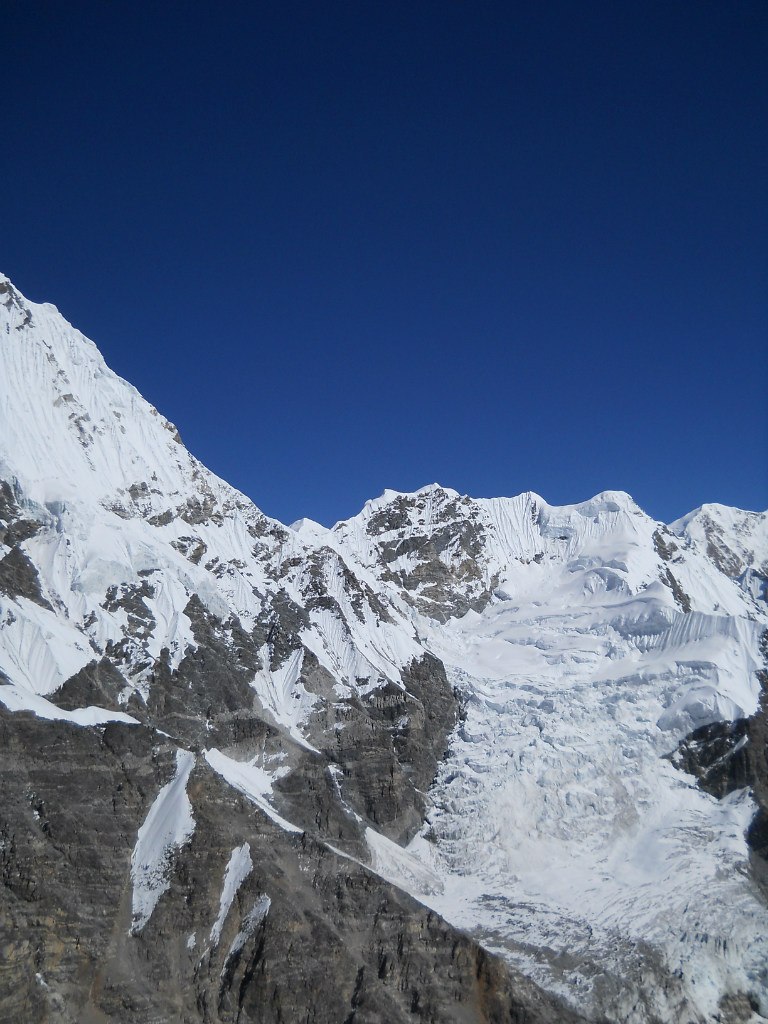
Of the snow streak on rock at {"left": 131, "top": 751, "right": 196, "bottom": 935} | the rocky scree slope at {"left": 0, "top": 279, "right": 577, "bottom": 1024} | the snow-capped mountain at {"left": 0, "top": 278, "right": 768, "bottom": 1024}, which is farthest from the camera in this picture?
the snow streak on rock at {"left": 131, "top": 751, "right": 196, "bottom": 935}

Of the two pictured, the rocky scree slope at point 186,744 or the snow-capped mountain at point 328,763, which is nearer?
the rocky scree slope at point 186,744

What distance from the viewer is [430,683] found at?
4717 inches

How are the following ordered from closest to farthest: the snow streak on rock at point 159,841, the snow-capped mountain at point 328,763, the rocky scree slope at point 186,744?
the rocky scree slope at point 186,744
the snow-capped mountain at point 328,763
the snow streak on rock at point 159,841

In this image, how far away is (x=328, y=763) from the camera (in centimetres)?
9900

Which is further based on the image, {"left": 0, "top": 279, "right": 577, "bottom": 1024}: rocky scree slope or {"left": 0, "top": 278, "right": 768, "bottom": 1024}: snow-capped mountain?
{"left": 0, "top": 278, "right": 768, "bottom": 1024}: snow-capped mountain

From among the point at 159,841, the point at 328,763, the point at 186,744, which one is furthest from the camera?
the point at 328,763

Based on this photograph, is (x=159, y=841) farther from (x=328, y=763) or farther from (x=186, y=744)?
(x=328, y=763)

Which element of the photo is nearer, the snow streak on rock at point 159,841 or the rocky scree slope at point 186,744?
the rocky scree slope at point 186,744

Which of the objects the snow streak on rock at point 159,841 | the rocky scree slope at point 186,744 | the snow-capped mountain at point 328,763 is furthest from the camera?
the snow streak on rock at point 159,841

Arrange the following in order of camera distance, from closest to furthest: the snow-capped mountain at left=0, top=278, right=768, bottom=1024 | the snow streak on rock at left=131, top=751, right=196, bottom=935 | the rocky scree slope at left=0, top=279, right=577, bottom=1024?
the rocky scree slope at left=0, top=279, right=577, bottom=1024 → the snow-capped mountain at left=0, top=278, right=768, bottom=1024 → the snow streak on rock at left=131, top=751, right=196, bottom=935

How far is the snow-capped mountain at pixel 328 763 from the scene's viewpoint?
71312 mm

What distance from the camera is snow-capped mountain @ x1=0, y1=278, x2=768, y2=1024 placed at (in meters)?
71.3

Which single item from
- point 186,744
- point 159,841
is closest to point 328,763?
point 186,744

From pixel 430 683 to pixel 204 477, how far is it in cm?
4733
